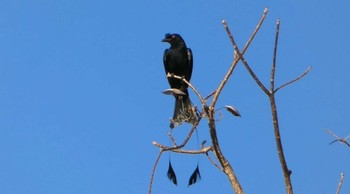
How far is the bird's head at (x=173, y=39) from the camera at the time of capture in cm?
909

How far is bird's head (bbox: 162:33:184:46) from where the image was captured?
9.09m

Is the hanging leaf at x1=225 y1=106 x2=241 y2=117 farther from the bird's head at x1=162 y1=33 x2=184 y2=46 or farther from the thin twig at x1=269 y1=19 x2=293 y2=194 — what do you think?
the bird's head at x1=162 y1=33 x2=184 y2=46

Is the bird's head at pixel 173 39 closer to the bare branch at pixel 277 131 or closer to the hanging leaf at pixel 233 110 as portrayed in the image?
the hanging leaf at pixel 233 110

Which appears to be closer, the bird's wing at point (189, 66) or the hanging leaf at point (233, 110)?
the hanging leaf at point (233, 110)

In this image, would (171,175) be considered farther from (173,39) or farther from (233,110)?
(173,39)

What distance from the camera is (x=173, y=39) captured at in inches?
359

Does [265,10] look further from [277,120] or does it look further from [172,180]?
[172,180]

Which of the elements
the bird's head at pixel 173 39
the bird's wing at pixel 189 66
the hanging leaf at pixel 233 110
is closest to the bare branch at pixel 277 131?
the hanging leaf at pixel 233 110

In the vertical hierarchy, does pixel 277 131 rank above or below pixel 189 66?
below

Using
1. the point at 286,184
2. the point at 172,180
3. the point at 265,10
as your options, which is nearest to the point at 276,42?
the point at 265,10

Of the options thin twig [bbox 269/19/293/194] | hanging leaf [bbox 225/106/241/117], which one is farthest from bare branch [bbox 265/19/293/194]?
hanging leaf [bbox 225/106/241/117]

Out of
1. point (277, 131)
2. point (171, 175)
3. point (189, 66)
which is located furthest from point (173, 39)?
point (277, 131)

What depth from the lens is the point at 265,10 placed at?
7.73ft

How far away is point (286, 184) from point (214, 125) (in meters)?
0.80
